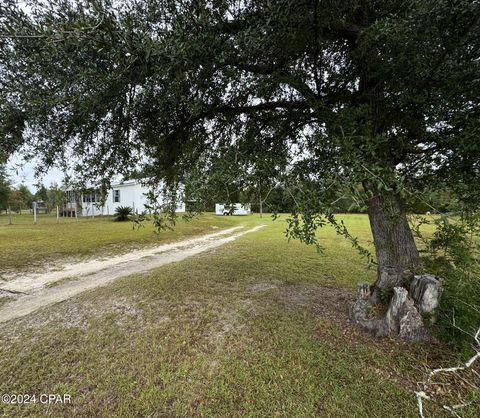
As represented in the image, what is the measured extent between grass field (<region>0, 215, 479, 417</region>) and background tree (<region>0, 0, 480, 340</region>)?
1063 mm

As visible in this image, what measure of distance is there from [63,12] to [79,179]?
223 centimetres

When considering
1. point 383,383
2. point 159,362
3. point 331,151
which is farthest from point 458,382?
point 159,362

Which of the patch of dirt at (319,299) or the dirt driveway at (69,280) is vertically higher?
the dirt driveway at (69,280)

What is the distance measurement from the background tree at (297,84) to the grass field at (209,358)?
1063 mm

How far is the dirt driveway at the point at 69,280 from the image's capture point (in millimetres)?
4656

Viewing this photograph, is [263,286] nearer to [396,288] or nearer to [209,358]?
[209,358]

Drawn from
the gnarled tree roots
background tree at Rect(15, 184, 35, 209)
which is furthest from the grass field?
background tree at Rect(15, 184, 35, 209)

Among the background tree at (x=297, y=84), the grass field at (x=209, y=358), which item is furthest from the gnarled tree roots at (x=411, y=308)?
the background tree at (x=297, y=84)

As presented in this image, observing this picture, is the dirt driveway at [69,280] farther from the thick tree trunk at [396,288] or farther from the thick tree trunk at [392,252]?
the thick tree trunk at [392,252]

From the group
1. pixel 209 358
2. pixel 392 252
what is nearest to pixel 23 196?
pixel 209 358

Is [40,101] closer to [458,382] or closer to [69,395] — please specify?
[69,395]

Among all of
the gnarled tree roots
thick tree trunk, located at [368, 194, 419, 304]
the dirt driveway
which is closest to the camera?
the gnarled tree roots

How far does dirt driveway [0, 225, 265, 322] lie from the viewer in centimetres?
466

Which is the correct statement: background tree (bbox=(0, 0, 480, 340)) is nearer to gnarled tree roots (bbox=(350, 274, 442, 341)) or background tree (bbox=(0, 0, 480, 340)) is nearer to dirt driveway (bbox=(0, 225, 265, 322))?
gnarled tree roots (bbox=(350, 274, 442, 341))
